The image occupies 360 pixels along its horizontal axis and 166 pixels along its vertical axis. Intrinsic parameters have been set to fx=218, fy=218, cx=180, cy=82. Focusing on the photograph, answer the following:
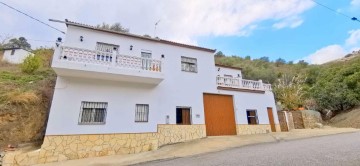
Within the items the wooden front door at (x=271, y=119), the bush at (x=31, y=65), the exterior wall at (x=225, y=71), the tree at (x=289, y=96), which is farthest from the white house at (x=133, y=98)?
the tree at (x=289, y=96)

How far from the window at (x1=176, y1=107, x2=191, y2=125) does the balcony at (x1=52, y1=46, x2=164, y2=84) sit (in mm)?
2415

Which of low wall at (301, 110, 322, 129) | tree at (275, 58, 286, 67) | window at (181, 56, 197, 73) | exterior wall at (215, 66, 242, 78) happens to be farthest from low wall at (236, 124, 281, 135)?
tree at (275, 58, 286, 67)

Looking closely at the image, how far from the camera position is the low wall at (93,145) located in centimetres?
926

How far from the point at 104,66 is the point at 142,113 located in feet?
10.6

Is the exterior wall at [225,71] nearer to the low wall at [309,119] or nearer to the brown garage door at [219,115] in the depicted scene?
the brown garage door at [219,115]

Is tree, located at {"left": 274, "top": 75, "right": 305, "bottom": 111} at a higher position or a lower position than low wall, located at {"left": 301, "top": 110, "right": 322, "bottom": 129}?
higher

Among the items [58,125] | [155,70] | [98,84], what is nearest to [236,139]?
[155,70]

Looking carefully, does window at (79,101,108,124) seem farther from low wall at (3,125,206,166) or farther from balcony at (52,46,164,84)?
balcony at (52,46,164,84)

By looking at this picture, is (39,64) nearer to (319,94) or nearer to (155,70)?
(155,70)

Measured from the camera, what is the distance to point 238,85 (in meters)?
15.9

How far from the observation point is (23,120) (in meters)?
10.6

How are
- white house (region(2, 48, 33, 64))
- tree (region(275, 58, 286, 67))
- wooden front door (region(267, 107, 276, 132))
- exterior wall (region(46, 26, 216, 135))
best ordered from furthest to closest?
1. tree (region(275, 58, 286, 67))
2. white house (region(2, 48, 33, 64))
3. wooden front door (region(267, 107, 276, 132))
4. exterior wall (region(46, 26, 216, 135))

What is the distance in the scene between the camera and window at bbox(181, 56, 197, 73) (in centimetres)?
1442

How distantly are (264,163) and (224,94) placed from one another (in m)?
9.06
